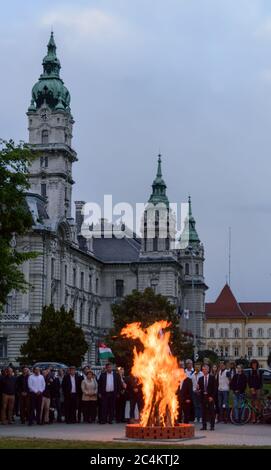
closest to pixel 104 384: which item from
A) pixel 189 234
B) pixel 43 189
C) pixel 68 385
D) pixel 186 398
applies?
pixel 68 385

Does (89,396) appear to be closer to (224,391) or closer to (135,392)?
(135,392)

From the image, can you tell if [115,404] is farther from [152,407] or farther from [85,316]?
[85,316]

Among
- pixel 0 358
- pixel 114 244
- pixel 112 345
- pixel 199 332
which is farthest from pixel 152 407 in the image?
pixel 199 332

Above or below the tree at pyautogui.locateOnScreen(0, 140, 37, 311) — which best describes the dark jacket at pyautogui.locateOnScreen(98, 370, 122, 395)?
below

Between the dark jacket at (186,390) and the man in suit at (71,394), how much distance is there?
3.67 metres

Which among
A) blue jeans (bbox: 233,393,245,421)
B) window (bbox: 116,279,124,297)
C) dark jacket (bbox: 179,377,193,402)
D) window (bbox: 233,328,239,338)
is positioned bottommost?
blue jeans (bbox: 233,393,245,421)

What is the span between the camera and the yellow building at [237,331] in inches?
6580

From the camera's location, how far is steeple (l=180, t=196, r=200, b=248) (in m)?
136

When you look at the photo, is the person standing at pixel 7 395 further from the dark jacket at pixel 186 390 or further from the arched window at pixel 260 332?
the arched window at pixel 260 332

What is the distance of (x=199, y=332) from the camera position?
124 metres

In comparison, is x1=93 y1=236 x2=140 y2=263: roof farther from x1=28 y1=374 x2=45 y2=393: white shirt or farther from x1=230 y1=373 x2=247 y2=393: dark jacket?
x1=230 y1=373 x2=247 y2=393: dark jacket

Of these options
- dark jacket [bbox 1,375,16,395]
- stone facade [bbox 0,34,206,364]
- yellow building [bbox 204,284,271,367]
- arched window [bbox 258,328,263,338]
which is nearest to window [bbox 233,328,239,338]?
yellow building [bbox 204,284,271,367]

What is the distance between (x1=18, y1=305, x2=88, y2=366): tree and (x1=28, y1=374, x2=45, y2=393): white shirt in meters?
39.8
